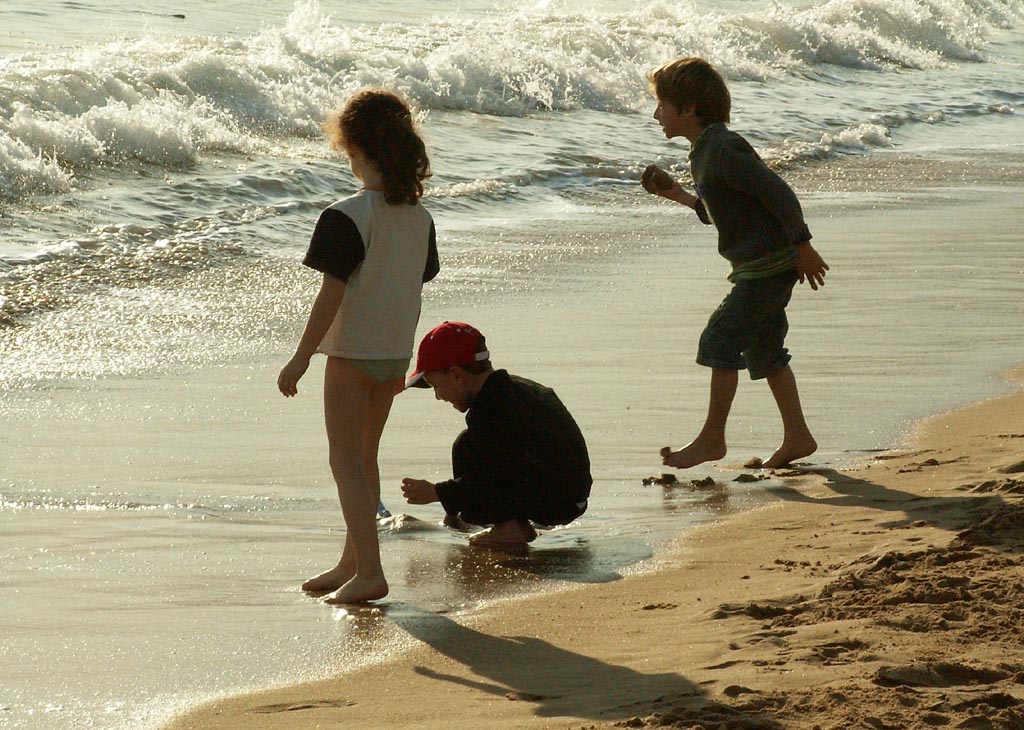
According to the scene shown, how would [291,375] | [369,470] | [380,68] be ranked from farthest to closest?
[380,68] → [369,470] → [291,375]

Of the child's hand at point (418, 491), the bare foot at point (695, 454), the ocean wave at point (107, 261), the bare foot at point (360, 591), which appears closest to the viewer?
the bare foot at point (360, 591)

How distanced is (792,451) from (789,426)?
99 millimetres

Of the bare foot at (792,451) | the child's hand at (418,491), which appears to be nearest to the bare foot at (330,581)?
the child's hand at (418,491)

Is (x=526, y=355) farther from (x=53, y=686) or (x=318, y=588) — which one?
(x=53, y=686)

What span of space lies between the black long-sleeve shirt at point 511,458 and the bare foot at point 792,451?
1125 millimetres

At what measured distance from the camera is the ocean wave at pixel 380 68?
11.8 metres

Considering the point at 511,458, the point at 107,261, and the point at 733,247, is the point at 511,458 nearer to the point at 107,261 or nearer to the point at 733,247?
the point at 733,247

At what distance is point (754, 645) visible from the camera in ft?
10.2

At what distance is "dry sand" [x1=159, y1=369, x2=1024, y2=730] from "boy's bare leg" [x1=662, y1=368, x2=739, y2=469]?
2.09ft

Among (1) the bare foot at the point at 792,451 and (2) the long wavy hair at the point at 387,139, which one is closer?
(2) the long wavy hair at the point at 387,139

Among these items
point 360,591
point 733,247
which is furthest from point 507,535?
point 733,247

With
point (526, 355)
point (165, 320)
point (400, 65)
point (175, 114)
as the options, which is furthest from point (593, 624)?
A: point (400, 65)

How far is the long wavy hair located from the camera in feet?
12.4

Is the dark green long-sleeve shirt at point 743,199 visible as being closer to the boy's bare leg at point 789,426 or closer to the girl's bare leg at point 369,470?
the boy's bare leg at point 789,426
